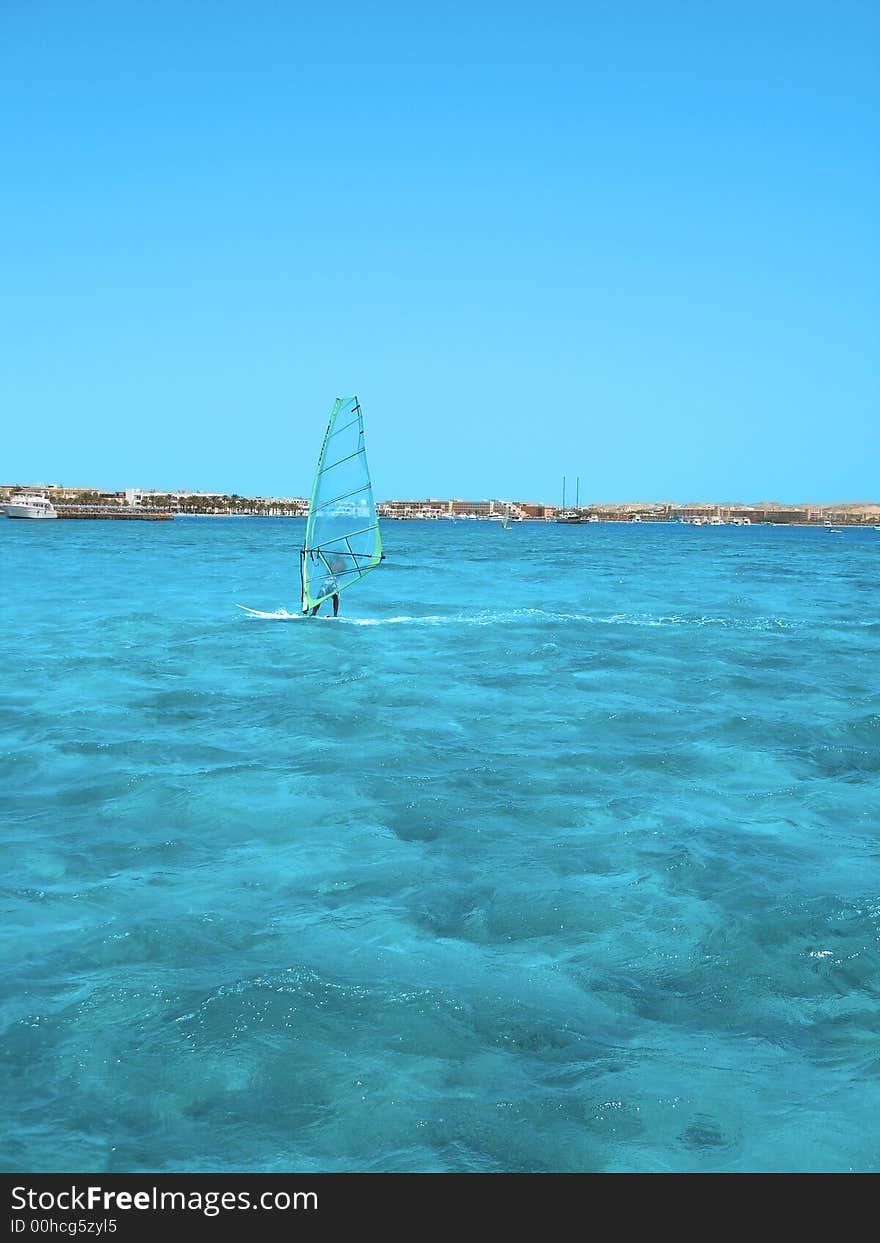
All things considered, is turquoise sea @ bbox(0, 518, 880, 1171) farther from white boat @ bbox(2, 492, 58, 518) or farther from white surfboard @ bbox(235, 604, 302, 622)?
white boat @ bbox(2, 492, 58, 518)

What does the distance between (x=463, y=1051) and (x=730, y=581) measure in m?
41.2

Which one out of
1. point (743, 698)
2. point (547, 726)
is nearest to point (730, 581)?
point (743, 698)

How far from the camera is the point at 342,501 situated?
21719mm

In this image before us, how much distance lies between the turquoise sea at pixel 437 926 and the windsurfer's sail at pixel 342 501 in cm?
786

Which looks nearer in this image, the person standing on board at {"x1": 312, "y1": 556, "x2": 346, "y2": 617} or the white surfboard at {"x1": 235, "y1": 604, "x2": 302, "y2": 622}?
the person standing on board at {"x1": 312, "y1": 556, "x2": 346, "y2": 617}

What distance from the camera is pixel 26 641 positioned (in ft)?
58.8

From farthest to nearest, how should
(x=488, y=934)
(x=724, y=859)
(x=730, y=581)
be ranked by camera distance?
(x=730, y=581)
(x=724, y=859)
(x=488, y=934)

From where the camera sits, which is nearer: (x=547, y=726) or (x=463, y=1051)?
(x=463, y=1051)

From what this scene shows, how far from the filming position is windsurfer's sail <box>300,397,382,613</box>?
21.3 meters

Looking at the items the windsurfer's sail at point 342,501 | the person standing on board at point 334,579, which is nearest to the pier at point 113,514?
the person standing on board at point 334,579

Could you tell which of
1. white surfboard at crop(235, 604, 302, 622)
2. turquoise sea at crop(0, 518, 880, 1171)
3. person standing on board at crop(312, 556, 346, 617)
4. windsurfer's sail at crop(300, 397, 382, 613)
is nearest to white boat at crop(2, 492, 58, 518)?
white surfboard at crop(235, 604, 302, 622)

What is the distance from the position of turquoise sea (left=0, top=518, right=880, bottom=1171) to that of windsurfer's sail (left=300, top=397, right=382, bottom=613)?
7.86 metres

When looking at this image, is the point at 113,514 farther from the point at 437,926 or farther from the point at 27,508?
the point at 437,926
